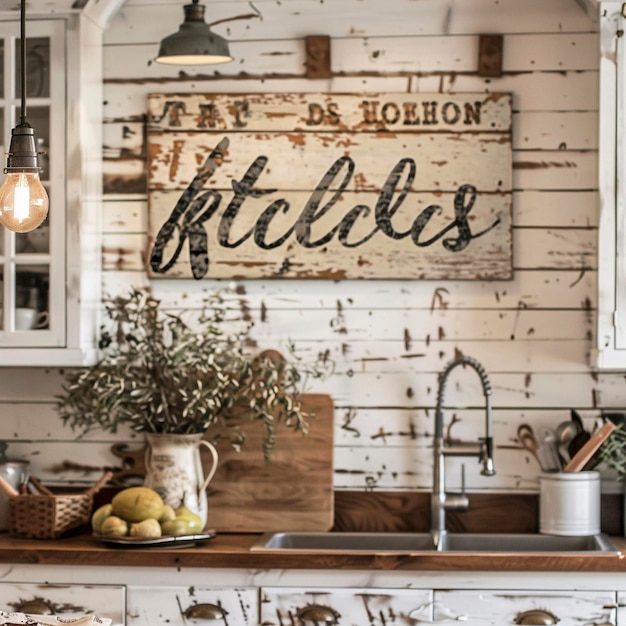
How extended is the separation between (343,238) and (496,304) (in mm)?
518

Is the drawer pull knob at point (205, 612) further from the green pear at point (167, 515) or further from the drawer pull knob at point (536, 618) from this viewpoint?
the drawer pull knob at point (536, 618)

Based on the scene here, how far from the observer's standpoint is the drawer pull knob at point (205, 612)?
3180 mm

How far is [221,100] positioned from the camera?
3711mm

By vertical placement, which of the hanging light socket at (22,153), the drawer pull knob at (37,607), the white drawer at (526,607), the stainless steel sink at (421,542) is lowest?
the drawer pull knob at (37,607)

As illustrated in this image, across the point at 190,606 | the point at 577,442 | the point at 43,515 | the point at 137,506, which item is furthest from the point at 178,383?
the point at 577,442

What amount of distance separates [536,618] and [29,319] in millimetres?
1680

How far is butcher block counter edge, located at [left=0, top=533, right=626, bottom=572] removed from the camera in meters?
3.12

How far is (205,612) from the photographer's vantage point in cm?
318

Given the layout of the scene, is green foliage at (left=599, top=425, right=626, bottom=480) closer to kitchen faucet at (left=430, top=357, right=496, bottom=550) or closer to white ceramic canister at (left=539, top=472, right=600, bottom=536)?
white ceramic canister at (left=539, top=472, right=600, bottom=536)

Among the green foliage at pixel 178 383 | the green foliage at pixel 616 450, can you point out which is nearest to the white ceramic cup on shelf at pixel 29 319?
the green foliage at pixel 178 383

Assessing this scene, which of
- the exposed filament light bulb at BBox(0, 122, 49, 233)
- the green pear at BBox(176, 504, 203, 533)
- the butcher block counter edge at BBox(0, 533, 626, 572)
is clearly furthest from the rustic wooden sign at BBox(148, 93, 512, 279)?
the exposed filament light bulb at BBox(0, 122, 49, 233)

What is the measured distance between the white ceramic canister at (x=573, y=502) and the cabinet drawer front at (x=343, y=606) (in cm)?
54

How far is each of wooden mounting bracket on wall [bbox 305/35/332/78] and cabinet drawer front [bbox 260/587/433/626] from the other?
1585 millimetres

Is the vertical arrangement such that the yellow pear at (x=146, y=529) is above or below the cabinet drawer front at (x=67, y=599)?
above
